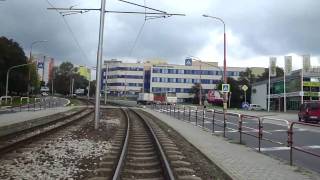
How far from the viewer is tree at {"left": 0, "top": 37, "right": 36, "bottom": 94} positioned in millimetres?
101375

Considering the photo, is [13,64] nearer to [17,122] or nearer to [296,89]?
[296,89]

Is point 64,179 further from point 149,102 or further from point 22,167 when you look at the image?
point 149,102

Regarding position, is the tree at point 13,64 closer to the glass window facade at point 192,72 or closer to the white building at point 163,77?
the white building at point 163,77

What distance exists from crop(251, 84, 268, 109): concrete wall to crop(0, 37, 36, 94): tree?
5197 cm

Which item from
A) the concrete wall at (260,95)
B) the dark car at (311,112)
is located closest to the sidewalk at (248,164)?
the dark car at (311,112)

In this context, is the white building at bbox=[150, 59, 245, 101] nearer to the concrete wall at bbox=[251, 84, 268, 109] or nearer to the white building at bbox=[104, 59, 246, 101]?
the white building at bbox=[104, 59, 246, 101]

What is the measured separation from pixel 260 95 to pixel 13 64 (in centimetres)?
5608

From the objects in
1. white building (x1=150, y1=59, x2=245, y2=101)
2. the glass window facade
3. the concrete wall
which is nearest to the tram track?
the concrete wall

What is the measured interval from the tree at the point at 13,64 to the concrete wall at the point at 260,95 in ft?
170

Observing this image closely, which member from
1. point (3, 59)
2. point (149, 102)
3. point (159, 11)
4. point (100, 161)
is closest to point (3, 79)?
point (3, 59)

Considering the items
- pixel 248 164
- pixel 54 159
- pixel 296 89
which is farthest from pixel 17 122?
pixel 296 89

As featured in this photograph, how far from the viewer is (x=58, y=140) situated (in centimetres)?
2050

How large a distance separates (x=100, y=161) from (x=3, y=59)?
9150 centimetres

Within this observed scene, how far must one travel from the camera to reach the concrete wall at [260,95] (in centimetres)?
11950
